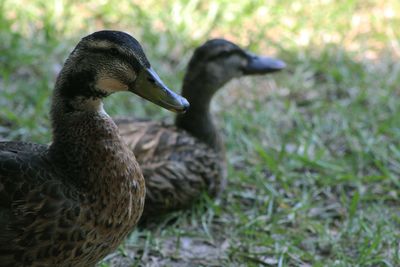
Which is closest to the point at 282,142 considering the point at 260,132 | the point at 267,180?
the point at 260,132

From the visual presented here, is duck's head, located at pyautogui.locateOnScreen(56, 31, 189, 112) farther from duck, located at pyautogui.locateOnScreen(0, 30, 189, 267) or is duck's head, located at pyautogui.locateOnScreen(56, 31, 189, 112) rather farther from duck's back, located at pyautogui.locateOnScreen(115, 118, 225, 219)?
duck's back, located at pyautogui.locateOnScreen(115, 118, 225, 219)

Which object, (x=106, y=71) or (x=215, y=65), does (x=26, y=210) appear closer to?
(x=106, y=71)

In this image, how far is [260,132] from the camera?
15.1 ft

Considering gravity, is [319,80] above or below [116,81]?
above

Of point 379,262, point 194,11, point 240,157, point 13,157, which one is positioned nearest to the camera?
point 13,157

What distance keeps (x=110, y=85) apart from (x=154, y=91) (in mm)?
165

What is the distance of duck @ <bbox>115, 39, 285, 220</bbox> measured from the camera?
3.74m

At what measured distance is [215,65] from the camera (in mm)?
4094

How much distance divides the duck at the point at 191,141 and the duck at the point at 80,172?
957 millimetres

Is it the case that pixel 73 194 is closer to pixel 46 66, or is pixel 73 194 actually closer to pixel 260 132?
pixel 260 132

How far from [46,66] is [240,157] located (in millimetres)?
1557

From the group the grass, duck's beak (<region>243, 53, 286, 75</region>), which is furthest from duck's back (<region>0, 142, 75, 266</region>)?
duck's beak (<region>243, 53, 286, 75</region>)

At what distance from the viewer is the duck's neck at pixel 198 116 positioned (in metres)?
4.06

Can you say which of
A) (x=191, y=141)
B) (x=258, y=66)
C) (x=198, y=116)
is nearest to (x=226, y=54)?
(x=258, y=66)
